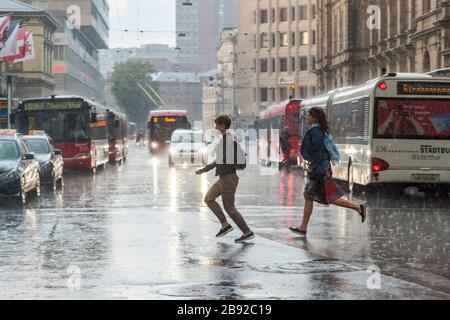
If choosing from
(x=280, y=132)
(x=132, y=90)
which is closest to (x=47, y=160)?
(x=280, y=132)

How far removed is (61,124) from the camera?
3684 centimetres

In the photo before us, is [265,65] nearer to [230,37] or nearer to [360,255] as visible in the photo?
[230,37]

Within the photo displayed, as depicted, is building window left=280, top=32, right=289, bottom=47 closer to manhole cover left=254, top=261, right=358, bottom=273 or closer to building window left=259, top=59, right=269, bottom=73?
building window left=259, top=59, right=269, bottom=73

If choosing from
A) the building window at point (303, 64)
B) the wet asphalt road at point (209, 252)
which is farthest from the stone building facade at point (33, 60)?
the wet asphalt road at point (209, 252)

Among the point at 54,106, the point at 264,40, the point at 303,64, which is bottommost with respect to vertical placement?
the point at 54,106

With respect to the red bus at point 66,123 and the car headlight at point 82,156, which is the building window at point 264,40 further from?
the car headlight at point 82,156

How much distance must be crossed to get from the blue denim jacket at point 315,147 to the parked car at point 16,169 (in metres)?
8.20

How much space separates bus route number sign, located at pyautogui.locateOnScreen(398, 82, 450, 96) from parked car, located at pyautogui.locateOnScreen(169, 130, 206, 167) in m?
22.1

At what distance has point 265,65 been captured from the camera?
442 feet

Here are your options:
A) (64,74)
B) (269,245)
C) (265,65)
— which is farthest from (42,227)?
(265,65)

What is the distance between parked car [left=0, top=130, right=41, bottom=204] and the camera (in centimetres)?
2072

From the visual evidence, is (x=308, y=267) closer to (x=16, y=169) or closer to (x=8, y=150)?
(x=16, y=169)

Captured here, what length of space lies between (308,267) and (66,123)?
87.6 feet
